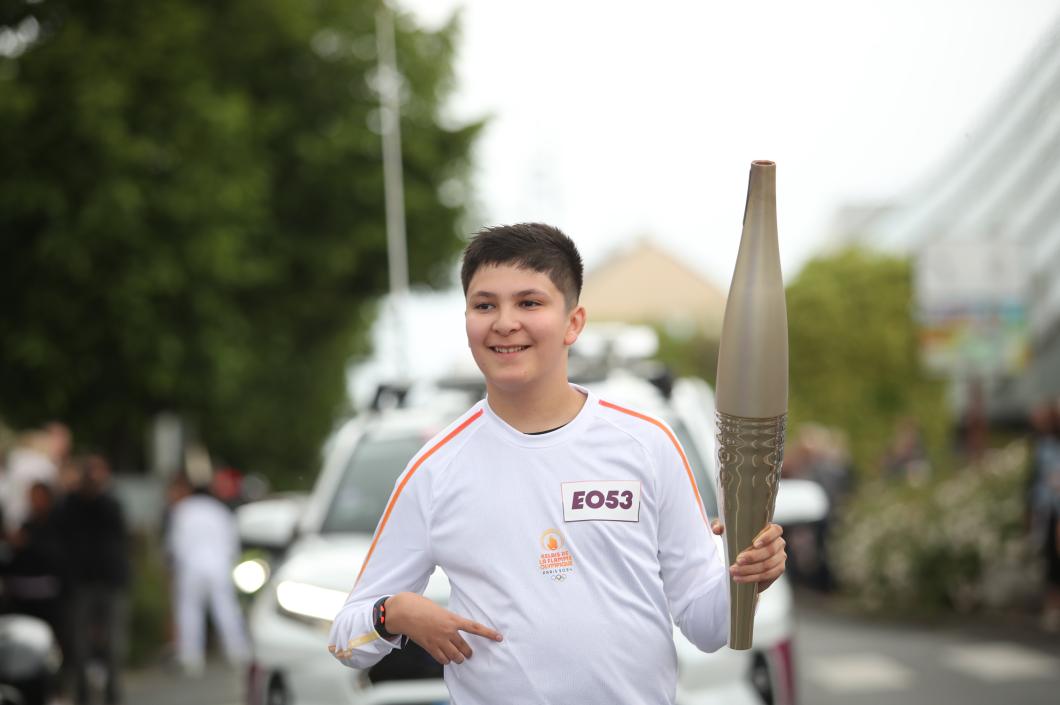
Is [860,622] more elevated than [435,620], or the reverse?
[435,620]

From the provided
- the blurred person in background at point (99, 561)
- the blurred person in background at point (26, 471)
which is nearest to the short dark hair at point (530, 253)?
the blurred person in background at point (99, 561)

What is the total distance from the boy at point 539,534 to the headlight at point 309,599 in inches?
111

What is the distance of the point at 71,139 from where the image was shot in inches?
819

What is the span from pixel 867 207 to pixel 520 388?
136 m

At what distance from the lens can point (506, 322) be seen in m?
2.85

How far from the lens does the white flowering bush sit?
14.7m

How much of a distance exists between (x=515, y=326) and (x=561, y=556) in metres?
0.42

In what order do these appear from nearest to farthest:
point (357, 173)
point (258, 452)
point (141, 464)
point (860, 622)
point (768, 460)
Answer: point (768, 460) < point (860, 622) < point (357, 173) < point (258, 452) < point (141, 464)

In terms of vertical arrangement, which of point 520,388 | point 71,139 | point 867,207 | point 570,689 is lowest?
point 570,689

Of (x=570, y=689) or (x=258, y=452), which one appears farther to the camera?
(x=258, y=452)

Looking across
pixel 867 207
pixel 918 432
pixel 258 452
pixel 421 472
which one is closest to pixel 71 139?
pixel 918 432

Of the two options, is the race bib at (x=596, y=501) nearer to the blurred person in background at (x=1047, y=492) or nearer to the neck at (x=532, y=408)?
the neck at (x=532, y=408)

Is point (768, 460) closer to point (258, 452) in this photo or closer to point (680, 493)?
point (680, 493)

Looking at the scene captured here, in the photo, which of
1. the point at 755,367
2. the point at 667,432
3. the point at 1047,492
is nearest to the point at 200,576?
the point at 1047,492
